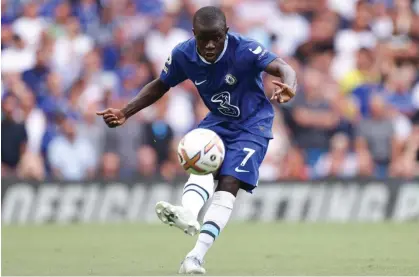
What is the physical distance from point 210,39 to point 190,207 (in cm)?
144

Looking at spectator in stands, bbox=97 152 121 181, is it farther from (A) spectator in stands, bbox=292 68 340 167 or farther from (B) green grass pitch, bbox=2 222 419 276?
(A) spectator in stands, bbox=292 68 340 167

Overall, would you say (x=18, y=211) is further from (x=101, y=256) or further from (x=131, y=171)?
(x=101, y=256)

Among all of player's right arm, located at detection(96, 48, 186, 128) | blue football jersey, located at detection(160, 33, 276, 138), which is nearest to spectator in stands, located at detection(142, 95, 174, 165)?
player's right arm, located at detection(96, 48, 186, 128)

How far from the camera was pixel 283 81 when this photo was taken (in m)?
8.38

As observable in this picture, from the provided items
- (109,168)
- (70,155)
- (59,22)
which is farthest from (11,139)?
(59,22)

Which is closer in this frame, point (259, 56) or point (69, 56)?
point (259, 56)

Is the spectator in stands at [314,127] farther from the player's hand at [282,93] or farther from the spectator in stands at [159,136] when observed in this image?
the player's hand at [282,93]

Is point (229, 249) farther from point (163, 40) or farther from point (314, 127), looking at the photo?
point (163, 40)

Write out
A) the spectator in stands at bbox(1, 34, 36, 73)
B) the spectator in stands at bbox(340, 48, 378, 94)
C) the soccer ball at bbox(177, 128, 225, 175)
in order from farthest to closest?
the spectator in stands at bbox(340, 48, 378, 94) < the spectator in stands at bbox(1, 34, 36, 73) < the soccer ball at bbox(177, 128, 225, 175)

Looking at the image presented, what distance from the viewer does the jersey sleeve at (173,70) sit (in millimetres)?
9137

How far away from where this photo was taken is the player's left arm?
26.1ft

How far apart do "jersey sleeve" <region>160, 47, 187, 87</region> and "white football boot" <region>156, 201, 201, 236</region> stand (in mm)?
1605

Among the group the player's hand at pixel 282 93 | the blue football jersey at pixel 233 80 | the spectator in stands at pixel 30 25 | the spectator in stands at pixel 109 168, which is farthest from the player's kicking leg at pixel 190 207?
the spectator in stands at pixel 30 25

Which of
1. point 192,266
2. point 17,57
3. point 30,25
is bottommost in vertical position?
point 17,57
